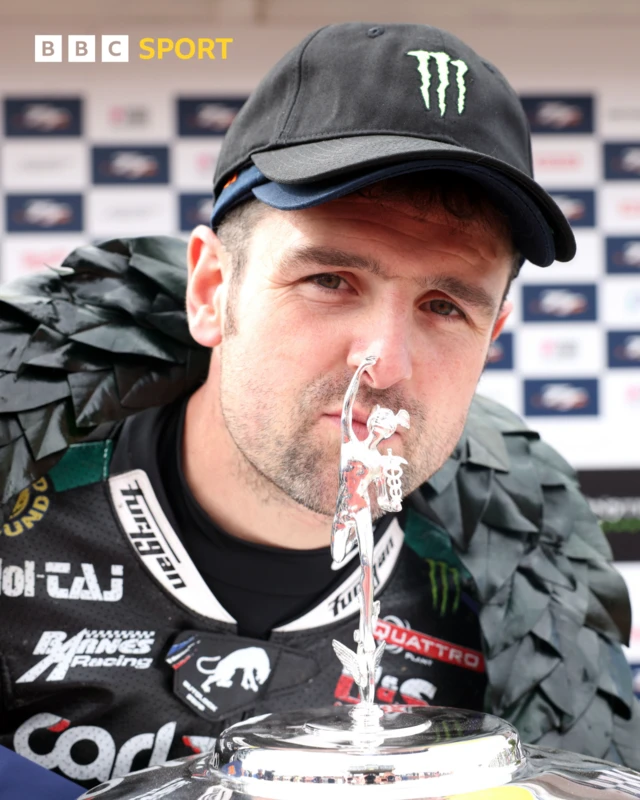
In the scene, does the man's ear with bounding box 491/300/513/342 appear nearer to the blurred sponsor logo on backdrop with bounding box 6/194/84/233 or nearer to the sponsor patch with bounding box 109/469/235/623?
the sponsor patch with bounding box 109/469/235/623

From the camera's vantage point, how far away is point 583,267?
2949 mm

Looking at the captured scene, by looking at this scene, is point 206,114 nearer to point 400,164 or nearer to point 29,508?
point 29,508

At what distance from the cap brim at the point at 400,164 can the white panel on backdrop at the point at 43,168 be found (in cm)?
211

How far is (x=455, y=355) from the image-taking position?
91 centimetres

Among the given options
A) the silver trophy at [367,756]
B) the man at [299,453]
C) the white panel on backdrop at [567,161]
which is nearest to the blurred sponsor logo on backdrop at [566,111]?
the white panel on backdrop at [567,161]

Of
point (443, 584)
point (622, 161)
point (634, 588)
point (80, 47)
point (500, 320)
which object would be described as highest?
point (80, 47)

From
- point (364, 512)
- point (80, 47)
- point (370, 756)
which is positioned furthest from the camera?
point (80, 47)

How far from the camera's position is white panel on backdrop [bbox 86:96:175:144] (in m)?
2.85

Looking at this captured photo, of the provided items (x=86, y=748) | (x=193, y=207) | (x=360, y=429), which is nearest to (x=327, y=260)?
(x=360, y=429)

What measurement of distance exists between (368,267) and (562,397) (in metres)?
2.18

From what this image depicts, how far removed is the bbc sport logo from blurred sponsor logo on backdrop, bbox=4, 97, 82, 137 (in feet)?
0.42

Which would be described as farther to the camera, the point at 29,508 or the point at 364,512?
the point at 29,508

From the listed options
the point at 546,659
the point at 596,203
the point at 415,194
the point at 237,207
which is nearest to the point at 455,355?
the point at 415,194

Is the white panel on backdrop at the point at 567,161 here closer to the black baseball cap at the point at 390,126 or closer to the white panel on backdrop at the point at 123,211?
the white panel on backdrop at the point at 123,211
